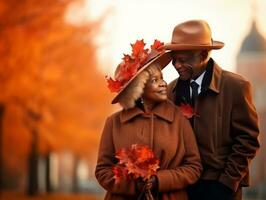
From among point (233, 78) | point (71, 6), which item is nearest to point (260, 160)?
point (71, 6)

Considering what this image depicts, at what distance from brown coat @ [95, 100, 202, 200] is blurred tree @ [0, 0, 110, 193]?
28.8 ft

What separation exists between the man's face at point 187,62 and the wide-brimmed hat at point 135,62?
10 cm

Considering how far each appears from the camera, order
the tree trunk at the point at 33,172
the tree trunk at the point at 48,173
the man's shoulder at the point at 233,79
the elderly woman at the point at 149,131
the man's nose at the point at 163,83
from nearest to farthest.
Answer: the elderly woman at the point at 149,131 → the man's nose at the point at 163,83 → the man's shoulder at the point at 233,79 → the tree trunk at the point at 33,172 → the tree trunk at the point at 48,173

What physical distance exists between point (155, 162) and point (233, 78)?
0.73 meters

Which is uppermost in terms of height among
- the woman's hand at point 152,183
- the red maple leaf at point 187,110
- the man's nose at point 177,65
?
the man's nose at point 177,65

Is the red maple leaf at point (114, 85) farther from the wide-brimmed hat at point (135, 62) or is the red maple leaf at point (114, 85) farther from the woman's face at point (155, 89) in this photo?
the woman's face at point (155, 89)

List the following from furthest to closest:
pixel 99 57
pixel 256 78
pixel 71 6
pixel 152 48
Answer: pixel 256 78
pixel 99 57
pixel 71 6
pixel 152 48

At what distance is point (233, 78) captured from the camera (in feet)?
13.3

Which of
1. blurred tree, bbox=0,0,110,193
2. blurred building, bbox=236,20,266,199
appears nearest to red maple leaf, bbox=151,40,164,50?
blurred tree, bbox=0,0,110,193

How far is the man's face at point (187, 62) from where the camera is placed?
398 centimetres

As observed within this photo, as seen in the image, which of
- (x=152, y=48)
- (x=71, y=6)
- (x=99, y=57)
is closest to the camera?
(x=152, y=48)

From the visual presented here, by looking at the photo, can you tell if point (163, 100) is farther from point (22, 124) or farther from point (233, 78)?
point (22, 124)

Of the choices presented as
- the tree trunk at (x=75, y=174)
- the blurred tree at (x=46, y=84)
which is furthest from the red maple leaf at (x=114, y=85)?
the tree trunk at (x=75, y=174)

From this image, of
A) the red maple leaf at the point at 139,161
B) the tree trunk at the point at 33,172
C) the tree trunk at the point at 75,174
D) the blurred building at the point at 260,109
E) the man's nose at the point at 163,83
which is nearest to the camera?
the red maple leaf at the point at 139,161
